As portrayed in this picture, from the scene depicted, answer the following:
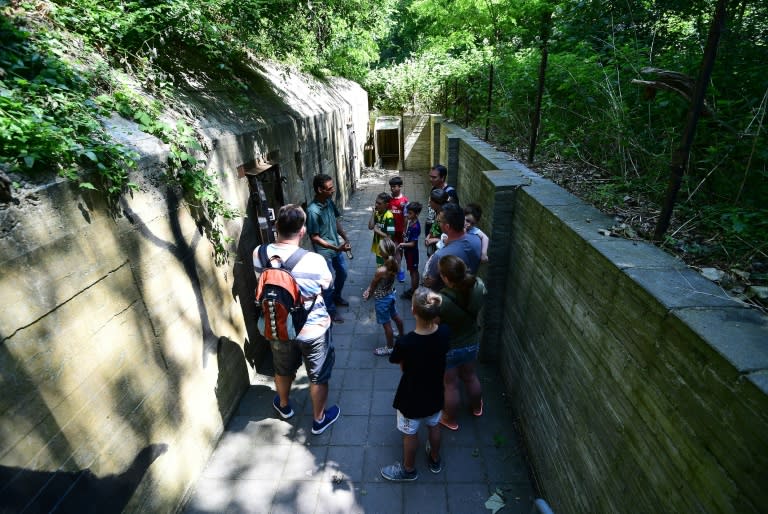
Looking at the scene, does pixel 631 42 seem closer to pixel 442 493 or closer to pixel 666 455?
pixel 666 455

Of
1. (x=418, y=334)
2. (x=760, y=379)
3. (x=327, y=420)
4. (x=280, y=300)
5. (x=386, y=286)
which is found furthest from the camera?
(x=386, y=286)

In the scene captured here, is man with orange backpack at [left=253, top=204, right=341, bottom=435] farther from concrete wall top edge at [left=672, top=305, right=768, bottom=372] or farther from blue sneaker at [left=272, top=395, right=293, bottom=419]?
concrete wall top edge at [left=672, top=305, right=768, bottom=372]

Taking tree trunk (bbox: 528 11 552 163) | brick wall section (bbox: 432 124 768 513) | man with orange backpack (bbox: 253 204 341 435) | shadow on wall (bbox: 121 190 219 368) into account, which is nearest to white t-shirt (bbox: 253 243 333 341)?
man with orange backpack (bbox: 253 204 341 435)

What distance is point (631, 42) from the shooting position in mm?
4711

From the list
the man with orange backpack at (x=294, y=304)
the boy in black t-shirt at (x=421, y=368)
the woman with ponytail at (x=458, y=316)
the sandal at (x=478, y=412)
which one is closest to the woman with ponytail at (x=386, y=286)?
the man with orange backpack at (x=294, y=304)

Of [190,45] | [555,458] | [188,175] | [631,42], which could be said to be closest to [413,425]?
[555,458]

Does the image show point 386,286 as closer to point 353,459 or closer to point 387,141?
point 353,459

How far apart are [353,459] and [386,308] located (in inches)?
64.2

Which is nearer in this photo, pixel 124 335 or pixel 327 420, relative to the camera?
pixel 124 335

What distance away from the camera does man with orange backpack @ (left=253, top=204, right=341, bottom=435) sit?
10.7 ft

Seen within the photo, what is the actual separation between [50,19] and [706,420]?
4748 mm

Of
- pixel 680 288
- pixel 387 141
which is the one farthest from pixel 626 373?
pixel 387 141

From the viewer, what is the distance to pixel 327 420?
3.84m

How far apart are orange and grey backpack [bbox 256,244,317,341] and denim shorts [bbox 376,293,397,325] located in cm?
116
